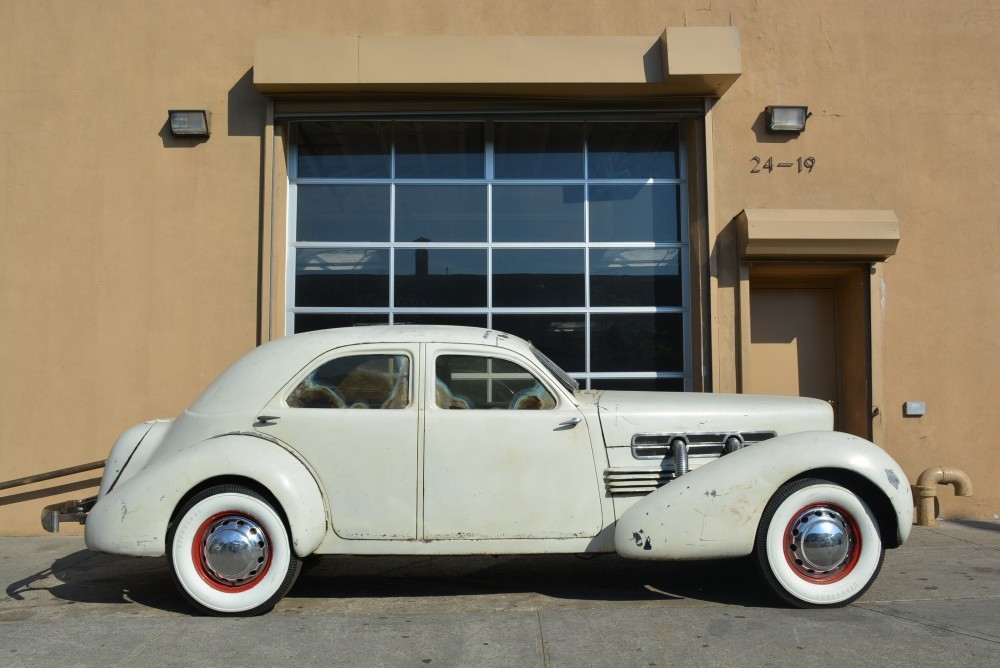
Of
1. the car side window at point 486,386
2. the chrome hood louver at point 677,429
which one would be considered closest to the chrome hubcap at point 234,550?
the car side window at point 486,386

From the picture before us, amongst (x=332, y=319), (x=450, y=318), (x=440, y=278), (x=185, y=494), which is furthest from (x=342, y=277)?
(x=185, y=494)

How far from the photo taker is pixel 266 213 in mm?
7633

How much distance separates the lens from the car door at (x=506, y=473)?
4.80 metres

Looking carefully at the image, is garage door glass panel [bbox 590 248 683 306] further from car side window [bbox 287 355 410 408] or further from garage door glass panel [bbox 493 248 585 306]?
car side window [bbox 287 355 410 408]

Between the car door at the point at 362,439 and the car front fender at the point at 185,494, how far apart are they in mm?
147

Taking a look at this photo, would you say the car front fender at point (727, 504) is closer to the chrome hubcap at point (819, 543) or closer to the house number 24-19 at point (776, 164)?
the chrome hubcap at point (819, 543)

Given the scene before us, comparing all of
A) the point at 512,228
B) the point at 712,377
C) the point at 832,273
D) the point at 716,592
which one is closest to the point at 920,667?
the point at 716,592

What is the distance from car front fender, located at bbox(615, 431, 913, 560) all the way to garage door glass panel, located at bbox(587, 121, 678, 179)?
4.16 metres

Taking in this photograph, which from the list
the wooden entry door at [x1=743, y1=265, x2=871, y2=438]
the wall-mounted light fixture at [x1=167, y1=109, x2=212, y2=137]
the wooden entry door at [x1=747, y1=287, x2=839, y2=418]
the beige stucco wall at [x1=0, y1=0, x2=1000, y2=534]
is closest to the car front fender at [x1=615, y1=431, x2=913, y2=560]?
the beige stucco wall at [x1=0, y1=0, x2=1000, y2=534]

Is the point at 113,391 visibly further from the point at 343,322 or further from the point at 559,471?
the point at 559,471

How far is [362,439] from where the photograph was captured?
487 centimetres

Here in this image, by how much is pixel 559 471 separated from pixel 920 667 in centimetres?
203

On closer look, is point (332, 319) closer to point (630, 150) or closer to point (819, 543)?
point (630, 150)

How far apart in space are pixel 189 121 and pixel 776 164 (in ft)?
18.0
